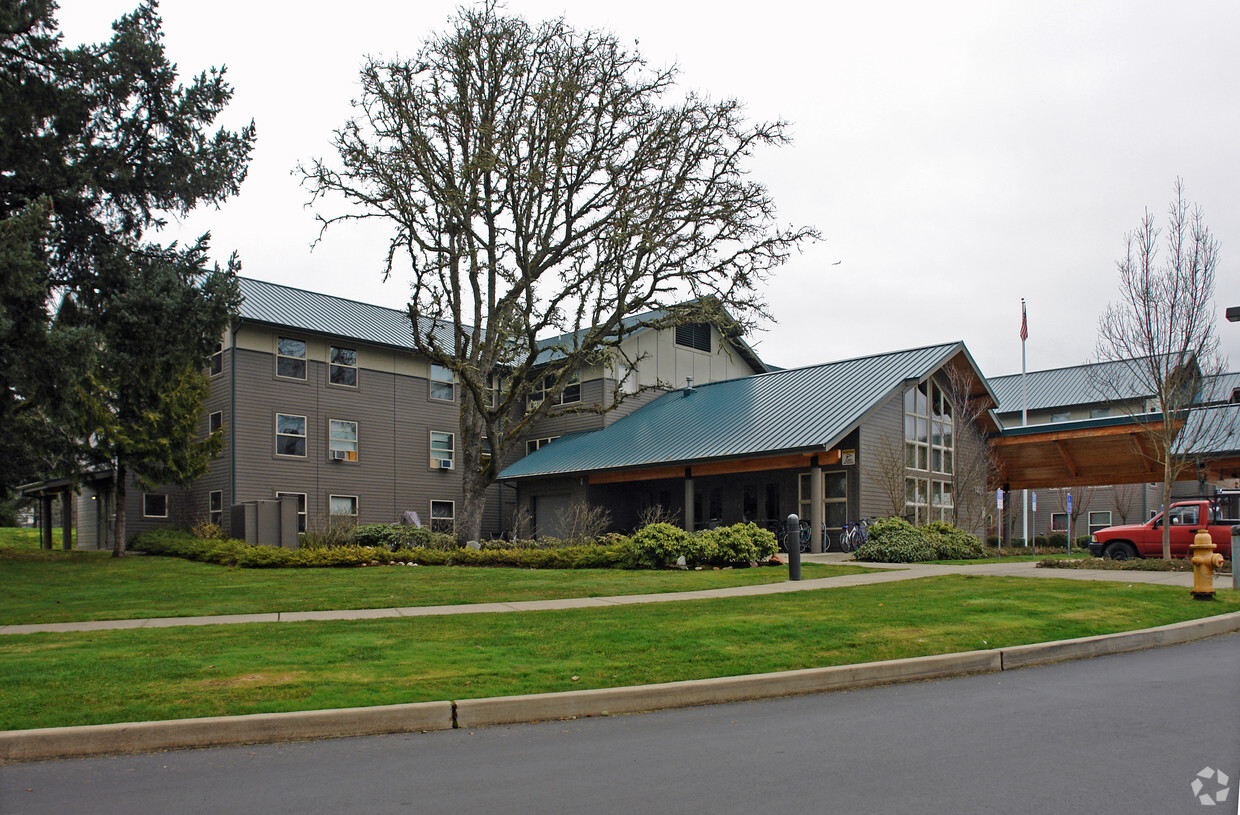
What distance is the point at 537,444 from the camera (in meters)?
39.8

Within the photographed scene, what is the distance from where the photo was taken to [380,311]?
3866cm

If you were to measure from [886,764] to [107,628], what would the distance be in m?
9.63

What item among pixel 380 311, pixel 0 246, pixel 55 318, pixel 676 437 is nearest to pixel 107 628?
pixel 0 246

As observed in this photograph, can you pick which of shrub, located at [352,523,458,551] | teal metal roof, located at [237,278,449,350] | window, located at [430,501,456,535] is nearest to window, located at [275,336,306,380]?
teal metal roof, located at [237,278,449,350]

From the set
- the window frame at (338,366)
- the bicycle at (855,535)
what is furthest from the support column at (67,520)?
the bicycle at (855,535)

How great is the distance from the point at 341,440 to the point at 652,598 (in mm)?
22453

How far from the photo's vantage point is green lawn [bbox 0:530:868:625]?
13883 millimetres

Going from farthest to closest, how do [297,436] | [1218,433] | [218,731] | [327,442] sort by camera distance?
[327,442]
[297,436]
[1218,433]
[218,731]

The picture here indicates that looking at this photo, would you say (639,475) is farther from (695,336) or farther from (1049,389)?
(1049,389)

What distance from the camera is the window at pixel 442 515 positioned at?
37062 millimetres

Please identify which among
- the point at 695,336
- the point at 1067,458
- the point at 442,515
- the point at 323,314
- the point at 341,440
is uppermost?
the point at 323,314

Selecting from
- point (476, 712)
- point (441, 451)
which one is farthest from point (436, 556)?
point (476, 712)

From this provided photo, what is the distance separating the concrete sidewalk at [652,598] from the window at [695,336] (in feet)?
61.1

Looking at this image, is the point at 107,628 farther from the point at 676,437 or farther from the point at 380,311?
the point at 380,311
